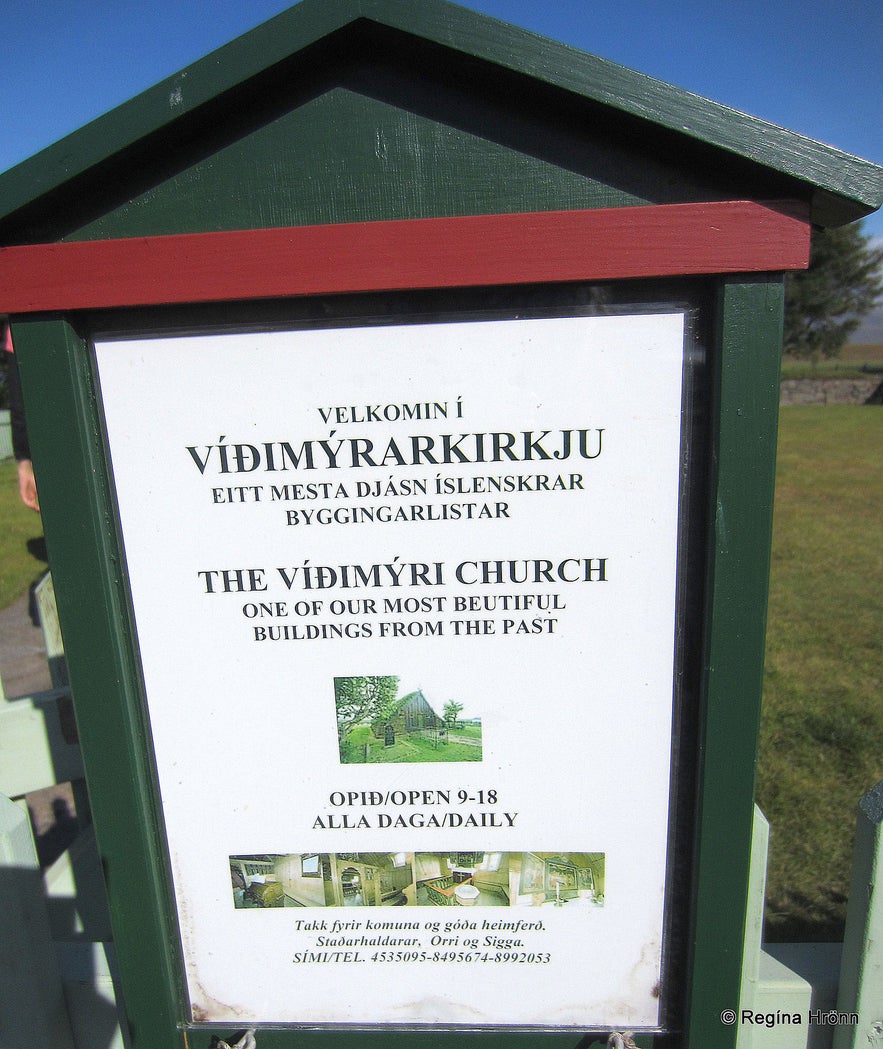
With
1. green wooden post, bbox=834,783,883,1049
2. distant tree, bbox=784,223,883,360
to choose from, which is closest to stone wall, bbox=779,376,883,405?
distant tree, bbox=784,223,883,360

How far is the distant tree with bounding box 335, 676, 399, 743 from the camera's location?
132cm

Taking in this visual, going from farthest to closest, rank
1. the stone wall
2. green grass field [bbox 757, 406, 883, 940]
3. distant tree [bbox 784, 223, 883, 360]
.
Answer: distant tree [bbox 784, 223, 883, 360]
the stone wall
green grass field [bbox 757, 406, 883, 940]

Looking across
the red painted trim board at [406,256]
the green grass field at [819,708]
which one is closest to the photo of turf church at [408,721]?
the red painted trim board at [406,256]

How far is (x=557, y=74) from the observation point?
3.48 feet

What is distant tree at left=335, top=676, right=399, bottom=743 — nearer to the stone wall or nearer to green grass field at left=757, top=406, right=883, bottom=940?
green grass field at left=757, top=406, right=883, bottom=940

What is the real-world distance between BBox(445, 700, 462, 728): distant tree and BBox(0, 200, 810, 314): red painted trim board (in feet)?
2.34

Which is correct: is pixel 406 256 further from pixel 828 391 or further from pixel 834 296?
pixel 834 296

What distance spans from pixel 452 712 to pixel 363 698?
161 millimetres

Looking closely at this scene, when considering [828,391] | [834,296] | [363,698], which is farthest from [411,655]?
[834,296]

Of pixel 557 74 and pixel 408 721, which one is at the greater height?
pixel 557 74

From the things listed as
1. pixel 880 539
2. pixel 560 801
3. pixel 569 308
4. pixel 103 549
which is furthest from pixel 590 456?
pixel 880 539

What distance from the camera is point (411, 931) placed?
1.43 meters

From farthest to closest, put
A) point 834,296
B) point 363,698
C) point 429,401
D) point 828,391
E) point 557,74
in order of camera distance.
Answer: point 834,296 < point 828,391 < point 363,698 < point 429,401 < point 557,74

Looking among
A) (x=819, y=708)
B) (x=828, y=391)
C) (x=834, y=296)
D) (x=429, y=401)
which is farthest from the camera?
(x=834, y=296)
